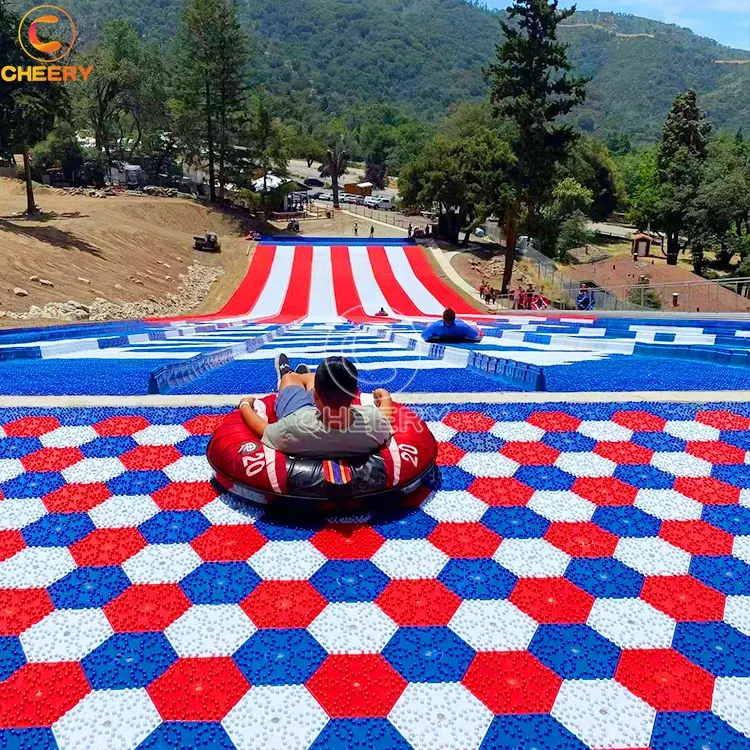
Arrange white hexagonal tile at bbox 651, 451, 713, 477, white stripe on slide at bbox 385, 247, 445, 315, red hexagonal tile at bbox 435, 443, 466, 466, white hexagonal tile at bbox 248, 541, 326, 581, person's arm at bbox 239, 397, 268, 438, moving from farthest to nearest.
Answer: white stripe on slide at bbox 385, 247, 445, 315 → red hexagonal tile at bbox 435, 443, 466, 466 → white hexagonal tile at bbox 651, 451, 713, 477 → person's arm at bbox 239, 397, 268, 438 → white hexagonal tile at bbox 248, 541, 326, 581

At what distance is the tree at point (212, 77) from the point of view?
33.4 meters

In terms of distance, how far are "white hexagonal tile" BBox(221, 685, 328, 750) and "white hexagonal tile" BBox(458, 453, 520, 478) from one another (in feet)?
6.69

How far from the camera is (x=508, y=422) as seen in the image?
4.90m

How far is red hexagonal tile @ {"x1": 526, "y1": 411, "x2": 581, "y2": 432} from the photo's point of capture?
479 cm

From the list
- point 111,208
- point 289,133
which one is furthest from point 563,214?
point 111,208

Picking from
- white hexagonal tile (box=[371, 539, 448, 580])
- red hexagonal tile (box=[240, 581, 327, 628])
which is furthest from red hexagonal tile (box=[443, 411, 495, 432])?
red hexagonal tile (box=[240, 581, 327, 628])

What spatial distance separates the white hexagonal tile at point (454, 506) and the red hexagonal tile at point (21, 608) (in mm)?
2021

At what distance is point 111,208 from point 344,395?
28496mm

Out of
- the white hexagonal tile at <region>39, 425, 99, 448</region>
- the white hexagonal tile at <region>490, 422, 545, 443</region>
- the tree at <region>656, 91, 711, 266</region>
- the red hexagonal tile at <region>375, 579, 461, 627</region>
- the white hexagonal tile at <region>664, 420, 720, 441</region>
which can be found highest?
the tree at <region>656, 91, 711, 266</region>

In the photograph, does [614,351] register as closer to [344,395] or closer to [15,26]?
[344,395]

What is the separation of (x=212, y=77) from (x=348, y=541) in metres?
35.4

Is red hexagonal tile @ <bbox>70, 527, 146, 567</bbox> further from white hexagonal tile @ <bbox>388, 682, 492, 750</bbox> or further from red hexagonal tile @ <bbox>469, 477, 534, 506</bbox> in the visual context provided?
red hexagonal tile @ <bbox>469, 477, 534, 506</bbox>

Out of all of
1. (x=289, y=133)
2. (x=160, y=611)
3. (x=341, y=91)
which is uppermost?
(x=341, y=91)

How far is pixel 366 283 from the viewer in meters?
25.4
